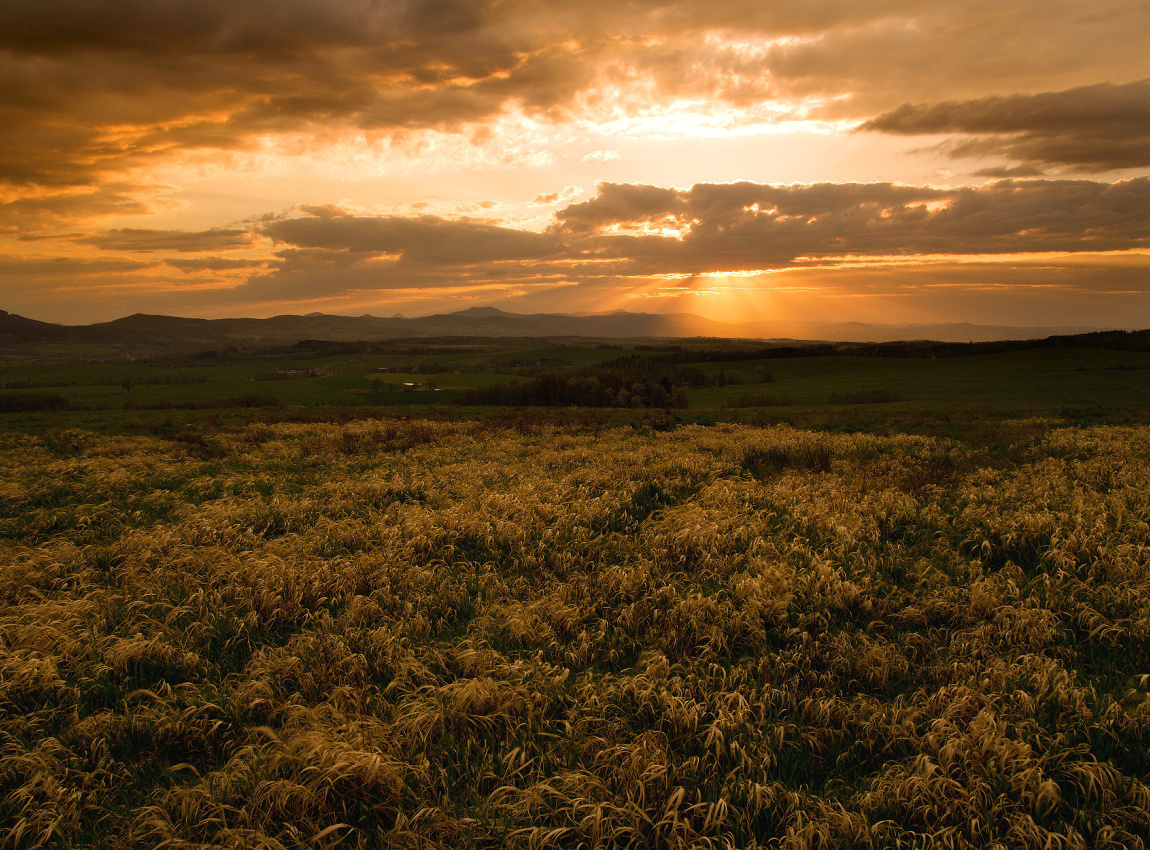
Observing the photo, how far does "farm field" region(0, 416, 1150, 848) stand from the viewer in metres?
4.22

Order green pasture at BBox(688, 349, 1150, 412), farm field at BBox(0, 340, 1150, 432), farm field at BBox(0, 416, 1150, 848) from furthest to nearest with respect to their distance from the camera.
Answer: green pasture at BBox(688, 349, 1150, 412)
farm field at BBox(0, 340, 1150, 432)
farm field at BBox(0, 416, 1150, 848)

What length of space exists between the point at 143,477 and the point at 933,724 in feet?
61.8

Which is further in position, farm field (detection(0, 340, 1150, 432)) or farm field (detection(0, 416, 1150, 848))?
farm field (detection(0, 340, 1150, 432))

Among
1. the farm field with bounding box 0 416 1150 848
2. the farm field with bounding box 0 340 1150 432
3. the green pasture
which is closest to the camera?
the farm field with bounding box 0 416 1150 848

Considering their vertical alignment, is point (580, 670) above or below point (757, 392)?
above

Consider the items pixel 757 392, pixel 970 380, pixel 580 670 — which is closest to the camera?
pixel 580 670

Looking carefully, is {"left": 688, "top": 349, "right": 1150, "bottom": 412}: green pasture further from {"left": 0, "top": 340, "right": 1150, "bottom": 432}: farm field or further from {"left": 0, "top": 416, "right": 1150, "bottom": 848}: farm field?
{"left": 0, "top": 416, "right": 1150, "bottom": 848}: farm field

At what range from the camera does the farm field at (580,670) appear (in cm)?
422

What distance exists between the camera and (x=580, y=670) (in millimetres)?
6277

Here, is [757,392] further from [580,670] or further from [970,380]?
[580,670]

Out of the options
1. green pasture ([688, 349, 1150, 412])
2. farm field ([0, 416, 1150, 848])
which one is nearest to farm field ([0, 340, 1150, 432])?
green pasture ([688, 349, 1150, 412])

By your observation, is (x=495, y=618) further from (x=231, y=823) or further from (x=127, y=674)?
(x=127, y=674)

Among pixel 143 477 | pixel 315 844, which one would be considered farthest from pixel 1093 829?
pixel 143 477

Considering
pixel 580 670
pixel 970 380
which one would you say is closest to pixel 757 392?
pixel 970 380
